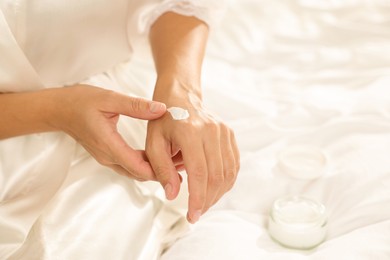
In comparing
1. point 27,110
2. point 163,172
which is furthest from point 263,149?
point 27,110

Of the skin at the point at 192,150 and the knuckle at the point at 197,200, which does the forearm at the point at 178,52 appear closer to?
the skin at the point at 192,150

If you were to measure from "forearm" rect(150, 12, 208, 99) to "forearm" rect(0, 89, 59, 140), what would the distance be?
187mm

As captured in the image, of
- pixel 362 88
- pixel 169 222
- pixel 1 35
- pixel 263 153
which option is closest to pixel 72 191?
pixel 169 222

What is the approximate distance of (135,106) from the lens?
0.90m

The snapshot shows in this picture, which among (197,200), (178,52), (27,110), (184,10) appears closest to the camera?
(197,200)

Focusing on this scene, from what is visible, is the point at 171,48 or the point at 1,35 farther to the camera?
the point at 171,48

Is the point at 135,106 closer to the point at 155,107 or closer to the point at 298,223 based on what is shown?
the point at 155,107

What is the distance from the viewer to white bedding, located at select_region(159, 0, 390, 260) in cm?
98

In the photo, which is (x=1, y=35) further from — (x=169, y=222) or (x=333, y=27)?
(x=333, y=27)

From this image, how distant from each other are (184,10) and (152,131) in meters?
0.39

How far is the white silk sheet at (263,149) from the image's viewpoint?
95 centimetres

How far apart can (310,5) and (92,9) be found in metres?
0.75

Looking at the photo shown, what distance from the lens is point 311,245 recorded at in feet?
3.26

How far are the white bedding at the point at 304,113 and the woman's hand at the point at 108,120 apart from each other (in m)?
0.18
